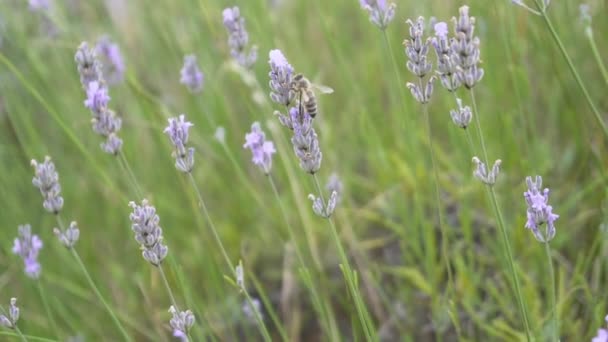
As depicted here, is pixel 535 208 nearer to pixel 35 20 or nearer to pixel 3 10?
pixel 3 10

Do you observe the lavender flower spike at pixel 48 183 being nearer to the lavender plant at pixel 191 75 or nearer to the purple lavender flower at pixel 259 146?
the purple lavender flower at pixel 259 146

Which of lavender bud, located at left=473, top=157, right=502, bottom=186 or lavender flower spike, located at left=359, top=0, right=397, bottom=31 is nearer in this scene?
lavender bud, located at left=473, top=157, right=502, bottom=186

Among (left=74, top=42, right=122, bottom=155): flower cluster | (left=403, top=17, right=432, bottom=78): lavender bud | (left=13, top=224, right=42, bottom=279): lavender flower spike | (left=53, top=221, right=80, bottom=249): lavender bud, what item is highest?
(left=74, top=42, right=122, bottom=155): flower cluster

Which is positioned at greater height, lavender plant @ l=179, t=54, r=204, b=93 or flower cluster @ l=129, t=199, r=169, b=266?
lavender plant @ l=179, t=54, r=204, b=93

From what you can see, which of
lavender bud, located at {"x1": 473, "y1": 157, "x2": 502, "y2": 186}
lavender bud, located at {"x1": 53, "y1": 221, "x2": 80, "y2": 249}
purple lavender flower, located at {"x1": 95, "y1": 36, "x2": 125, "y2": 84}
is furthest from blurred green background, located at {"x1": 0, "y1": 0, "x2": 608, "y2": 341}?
lavender bud, located at {"x1": 473, "y1": 157, "x2": 502, "y2": 186}

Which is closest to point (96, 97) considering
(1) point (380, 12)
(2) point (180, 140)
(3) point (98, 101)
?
(3) point (98, 101)

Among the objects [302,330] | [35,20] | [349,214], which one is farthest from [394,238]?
[35,20]

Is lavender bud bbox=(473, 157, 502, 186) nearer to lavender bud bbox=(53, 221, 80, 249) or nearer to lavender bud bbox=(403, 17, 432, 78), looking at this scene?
lavender bud bbox=(403, 17, 432, 78)
